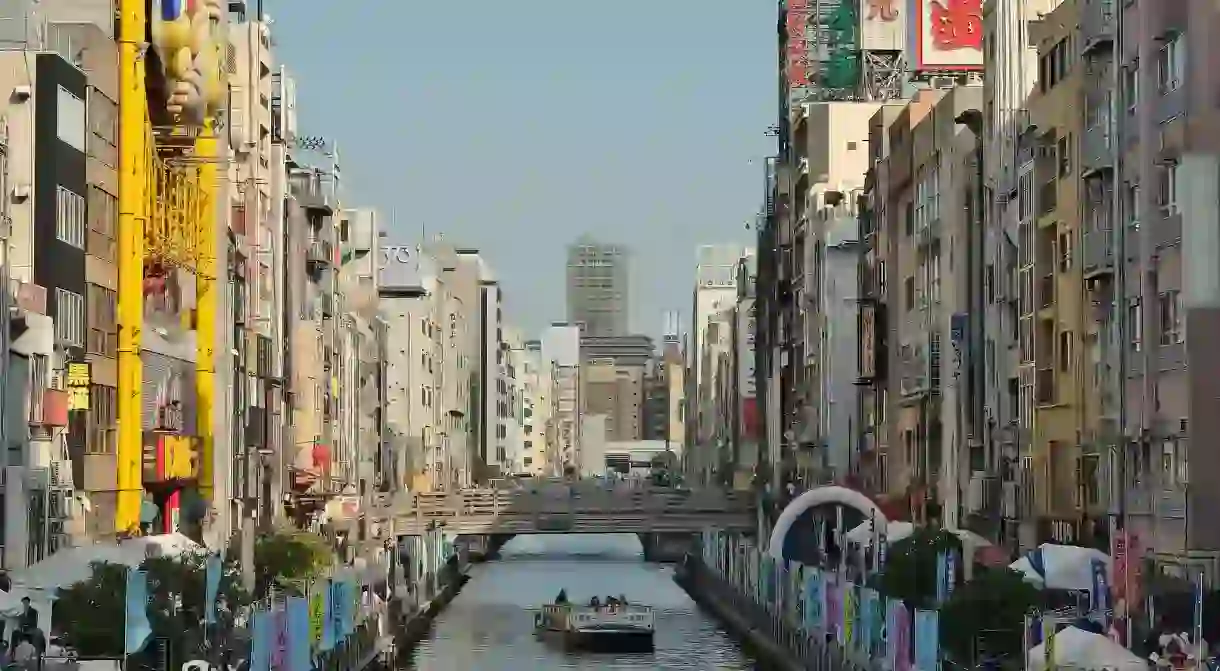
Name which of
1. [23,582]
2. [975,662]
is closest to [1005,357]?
[975,662]

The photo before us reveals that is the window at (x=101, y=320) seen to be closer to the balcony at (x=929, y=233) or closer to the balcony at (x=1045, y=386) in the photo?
the balcony at (x=1045, y=386)

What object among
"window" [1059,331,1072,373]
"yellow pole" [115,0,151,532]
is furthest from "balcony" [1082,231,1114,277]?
"yellow pole" [115,0,151,532]

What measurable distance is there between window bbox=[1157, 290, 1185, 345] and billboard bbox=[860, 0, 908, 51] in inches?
2569

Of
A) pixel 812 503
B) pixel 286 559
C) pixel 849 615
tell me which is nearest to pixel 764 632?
pixel 812 503

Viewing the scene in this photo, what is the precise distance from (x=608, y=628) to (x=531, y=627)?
11.9 metres

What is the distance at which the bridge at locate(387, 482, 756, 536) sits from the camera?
131 m

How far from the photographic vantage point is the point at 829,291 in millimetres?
123938

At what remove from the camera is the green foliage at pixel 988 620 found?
166ft

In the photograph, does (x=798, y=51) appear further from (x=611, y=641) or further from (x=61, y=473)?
(x=61, y=473)

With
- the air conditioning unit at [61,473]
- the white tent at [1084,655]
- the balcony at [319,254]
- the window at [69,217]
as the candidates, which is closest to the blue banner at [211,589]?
the air conditioning unit at [61,473]

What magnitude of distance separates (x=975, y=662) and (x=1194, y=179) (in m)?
10.8

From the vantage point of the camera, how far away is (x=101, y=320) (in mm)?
71125

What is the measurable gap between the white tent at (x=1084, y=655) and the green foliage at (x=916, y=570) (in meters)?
21.0

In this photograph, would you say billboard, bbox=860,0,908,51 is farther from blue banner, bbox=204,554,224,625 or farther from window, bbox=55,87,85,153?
blue banner, bbox=204,554,224,625
